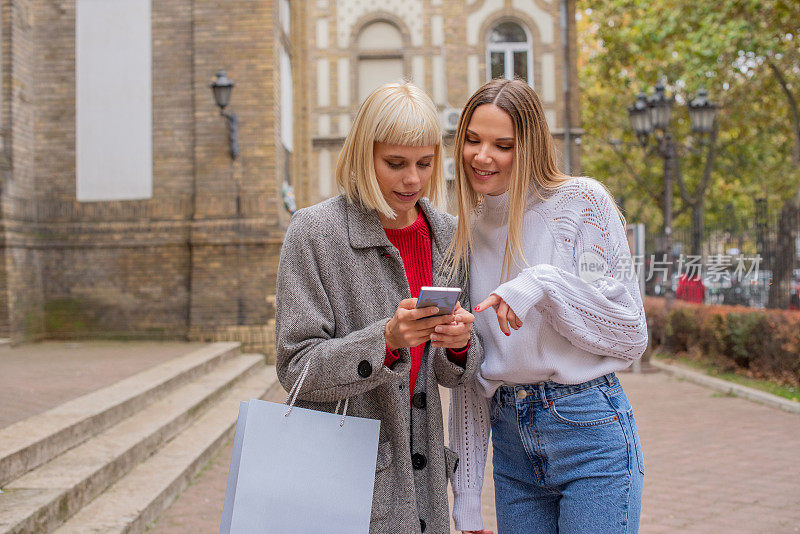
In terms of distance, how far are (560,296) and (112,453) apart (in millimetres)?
4323

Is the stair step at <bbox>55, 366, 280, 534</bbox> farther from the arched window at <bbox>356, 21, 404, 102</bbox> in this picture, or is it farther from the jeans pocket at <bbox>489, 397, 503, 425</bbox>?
the arched window at <bbox>356, 21, 404, 102</bbox>

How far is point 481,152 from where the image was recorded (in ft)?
7.47

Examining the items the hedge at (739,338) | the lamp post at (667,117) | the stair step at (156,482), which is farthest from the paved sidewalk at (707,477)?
the lamp post at (667,117)

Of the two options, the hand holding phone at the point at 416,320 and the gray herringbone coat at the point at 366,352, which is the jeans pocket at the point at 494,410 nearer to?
the gray herringbone coat at the point at 366,352

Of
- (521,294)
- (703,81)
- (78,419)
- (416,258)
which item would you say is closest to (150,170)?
(78,419)

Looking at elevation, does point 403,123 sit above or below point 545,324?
above

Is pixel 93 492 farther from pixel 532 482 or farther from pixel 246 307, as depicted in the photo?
pixel 246 307

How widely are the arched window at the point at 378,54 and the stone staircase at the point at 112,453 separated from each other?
1504cm

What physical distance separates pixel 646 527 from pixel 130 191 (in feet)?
33.3

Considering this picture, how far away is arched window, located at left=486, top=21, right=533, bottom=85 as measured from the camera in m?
22.0

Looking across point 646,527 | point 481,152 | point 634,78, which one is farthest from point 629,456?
point 634,78

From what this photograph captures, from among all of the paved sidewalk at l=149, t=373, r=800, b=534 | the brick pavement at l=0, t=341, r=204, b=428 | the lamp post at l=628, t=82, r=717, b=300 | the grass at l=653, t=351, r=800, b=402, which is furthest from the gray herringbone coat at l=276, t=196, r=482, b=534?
the lamp post at l=628, t=82, r=717, b=300

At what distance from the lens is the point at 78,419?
18.9 feet

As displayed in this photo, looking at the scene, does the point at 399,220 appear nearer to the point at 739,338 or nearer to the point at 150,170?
the point at 739,338
